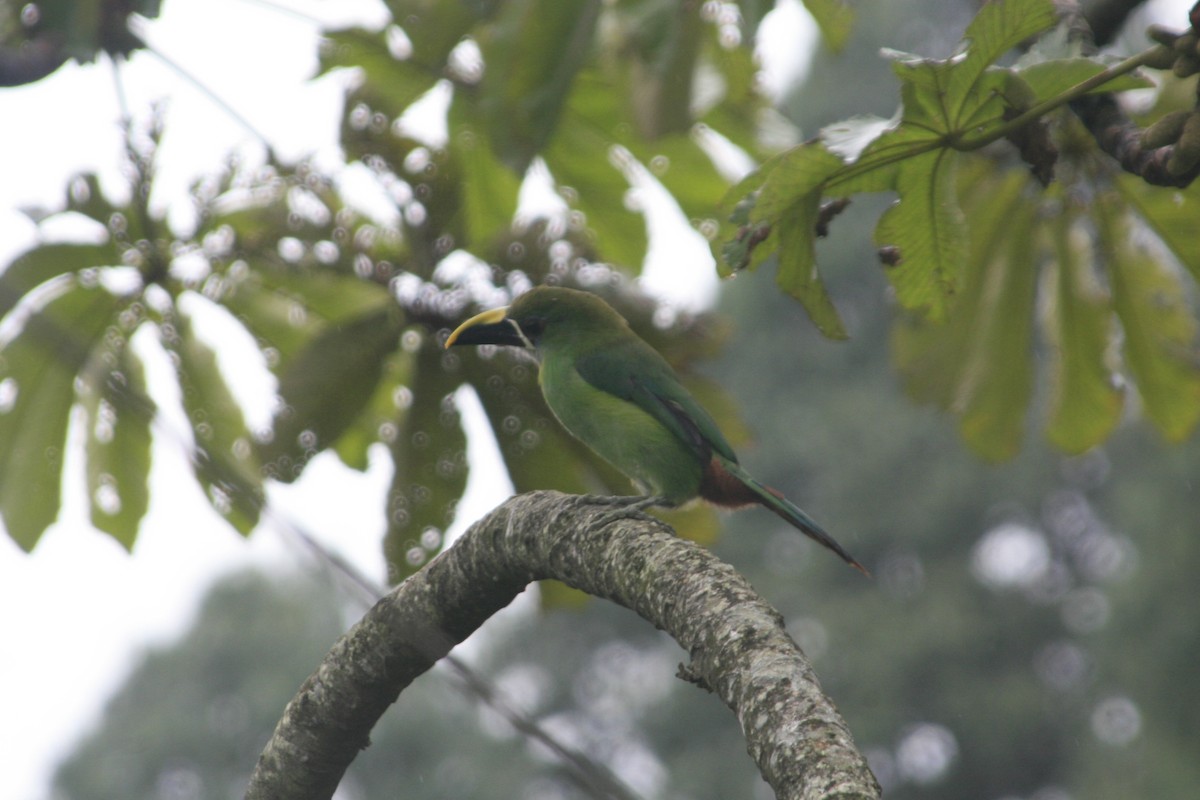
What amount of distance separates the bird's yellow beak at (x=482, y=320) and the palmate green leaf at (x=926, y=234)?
128cm

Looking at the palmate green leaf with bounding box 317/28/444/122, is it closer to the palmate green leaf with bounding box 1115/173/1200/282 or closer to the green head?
the green head

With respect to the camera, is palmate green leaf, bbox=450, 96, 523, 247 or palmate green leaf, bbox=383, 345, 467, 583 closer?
palmate green leaf, bbox=383, 345, 467, 583

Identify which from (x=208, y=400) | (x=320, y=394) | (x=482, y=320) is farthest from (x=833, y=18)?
(x=208, y=400)

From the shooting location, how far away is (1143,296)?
366 centimetres

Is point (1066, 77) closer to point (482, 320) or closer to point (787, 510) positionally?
point (787, 510)

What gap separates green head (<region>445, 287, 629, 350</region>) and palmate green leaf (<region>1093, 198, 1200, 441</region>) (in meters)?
1.44

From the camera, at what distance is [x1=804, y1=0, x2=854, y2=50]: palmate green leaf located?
3.39 metres

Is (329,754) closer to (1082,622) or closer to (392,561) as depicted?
(392,561)

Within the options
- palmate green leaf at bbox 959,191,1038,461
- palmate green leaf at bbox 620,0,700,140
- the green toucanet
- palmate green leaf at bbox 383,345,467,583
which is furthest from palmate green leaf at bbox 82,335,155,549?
palmate green leaf at bbox 959,191,1038,461

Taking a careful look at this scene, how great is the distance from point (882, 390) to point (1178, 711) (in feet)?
A: 28.5

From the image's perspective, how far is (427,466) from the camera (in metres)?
3.51

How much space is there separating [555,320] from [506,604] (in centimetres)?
158

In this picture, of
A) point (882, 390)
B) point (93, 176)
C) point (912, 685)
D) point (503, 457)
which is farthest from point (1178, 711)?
point (93, 176)

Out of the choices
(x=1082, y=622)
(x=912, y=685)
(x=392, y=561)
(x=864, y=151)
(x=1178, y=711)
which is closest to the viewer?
(x=864, y=151)
